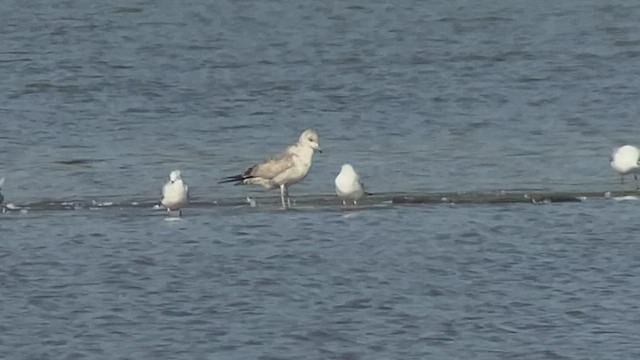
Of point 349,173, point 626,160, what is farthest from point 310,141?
point 626,160

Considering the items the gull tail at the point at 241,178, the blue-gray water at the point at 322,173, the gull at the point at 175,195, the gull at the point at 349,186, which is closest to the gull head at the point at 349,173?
the gull at the point at 349,186

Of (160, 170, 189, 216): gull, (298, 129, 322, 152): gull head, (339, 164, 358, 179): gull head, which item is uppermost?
(298, 129, 322, 152): gull head

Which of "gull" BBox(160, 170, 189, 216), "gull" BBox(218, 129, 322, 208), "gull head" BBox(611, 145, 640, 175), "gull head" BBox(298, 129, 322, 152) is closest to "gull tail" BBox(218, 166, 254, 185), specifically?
"gull" BBox(218, 129, 322, 208)

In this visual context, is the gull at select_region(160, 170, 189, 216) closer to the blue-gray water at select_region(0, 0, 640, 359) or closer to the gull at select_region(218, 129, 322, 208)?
the blue-gray water at select_region(0, 0, 640, 359)

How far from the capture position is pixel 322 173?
17.4 meters

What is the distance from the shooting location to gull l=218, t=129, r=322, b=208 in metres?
15.9

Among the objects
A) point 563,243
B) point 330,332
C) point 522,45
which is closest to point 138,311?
point 330,332

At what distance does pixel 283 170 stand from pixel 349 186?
91cm

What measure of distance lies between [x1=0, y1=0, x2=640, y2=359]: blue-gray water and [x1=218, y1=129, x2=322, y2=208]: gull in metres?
0.27

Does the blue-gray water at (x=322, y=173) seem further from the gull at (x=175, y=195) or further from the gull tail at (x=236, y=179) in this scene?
the gull at (x=175, y=195)

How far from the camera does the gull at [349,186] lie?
15.1 metres

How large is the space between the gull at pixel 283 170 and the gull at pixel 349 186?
1.88 ft

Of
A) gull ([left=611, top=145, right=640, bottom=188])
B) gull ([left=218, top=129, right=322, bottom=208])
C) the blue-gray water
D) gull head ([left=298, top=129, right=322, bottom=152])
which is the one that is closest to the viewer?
the blue-gray water

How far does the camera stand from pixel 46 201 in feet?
51.2
